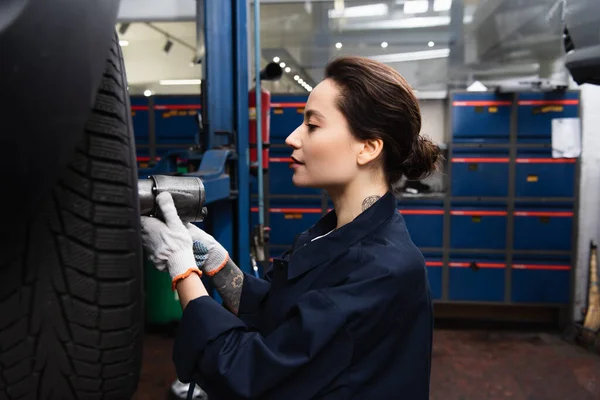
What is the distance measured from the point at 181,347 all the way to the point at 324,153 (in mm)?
485

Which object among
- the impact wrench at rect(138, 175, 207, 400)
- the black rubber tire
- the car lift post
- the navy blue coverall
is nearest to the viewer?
the black rubber tire

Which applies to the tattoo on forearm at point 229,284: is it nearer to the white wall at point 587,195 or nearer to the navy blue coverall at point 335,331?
the navy blue coverall at point 335,331

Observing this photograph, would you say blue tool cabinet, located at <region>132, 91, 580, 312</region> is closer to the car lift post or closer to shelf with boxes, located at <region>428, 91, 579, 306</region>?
shelf with boxes, located at <region>428, 91, 579, 306</region>

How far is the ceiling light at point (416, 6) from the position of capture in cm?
486

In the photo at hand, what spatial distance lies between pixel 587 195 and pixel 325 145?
406 centimetres

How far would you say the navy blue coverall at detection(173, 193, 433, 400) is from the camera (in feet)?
2.91

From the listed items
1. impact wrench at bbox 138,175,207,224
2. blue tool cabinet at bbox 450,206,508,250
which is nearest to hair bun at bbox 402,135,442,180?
impact wrench at bbox 138,175,207,224

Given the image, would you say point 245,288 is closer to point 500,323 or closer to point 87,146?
point 87,146

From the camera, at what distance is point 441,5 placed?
15.9 ft

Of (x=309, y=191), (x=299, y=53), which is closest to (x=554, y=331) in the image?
(x=309, y=191)

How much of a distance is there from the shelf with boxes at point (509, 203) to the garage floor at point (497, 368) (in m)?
0.43

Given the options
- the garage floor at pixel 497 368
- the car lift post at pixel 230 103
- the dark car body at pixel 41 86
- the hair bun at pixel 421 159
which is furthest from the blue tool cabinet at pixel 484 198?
the dark car body at pixel 41 86

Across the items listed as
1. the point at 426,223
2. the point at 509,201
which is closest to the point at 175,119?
the point at 426,223

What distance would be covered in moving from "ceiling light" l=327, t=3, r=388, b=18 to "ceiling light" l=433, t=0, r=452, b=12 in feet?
1.52
